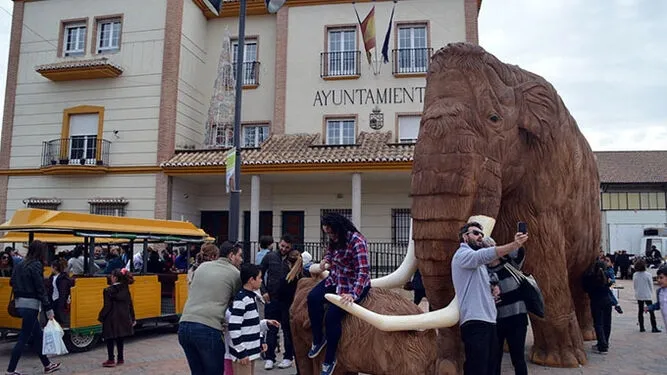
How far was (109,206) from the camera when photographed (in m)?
18.5

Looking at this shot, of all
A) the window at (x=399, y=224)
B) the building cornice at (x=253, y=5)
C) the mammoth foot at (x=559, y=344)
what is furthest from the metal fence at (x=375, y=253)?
the mammoth foot at (x=559, y=344)

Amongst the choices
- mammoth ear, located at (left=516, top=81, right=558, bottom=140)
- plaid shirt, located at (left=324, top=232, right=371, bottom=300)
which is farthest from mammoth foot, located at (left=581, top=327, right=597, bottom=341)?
plaid shirt, located at (left=324, top=232, right=371, bottom=300)

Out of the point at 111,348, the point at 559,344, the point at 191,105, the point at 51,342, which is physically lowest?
the point at 111,348

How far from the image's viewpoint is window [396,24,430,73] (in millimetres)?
A: 18703

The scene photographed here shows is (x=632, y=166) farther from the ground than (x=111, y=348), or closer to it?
farther from the ground

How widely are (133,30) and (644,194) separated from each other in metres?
34.6

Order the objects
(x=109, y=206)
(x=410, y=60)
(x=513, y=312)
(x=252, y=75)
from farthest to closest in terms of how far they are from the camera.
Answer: (x=252, y=75)
(x=410, y=60)
(x=109, y=206)
(x=513, y=312)

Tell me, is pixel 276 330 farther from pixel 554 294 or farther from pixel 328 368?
pixel 554 294

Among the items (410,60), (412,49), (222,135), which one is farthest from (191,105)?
(412,49)

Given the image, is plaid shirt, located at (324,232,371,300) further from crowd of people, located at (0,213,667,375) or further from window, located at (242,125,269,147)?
window, located at (242,125,269,147)

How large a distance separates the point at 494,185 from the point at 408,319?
62.5 inches

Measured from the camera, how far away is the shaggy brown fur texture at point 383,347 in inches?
165

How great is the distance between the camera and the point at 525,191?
5859mm

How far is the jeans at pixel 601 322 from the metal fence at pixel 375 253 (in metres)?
7.78
